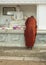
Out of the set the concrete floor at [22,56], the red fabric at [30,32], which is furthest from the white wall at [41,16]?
the concrete floor at [22,56]

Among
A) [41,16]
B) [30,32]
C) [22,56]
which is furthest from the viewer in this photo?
[41,16]

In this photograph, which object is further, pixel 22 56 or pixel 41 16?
pixel 41 16

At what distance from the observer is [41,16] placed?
6.11 meters

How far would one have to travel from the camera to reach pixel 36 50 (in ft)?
18.1

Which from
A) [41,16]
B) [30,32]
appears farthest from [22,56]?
[41,16]

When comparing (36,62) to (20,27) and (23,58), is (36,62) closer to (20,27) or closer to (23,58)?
(23,58)

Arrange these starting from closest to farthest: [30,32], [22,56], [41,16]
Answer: [22,56]
[30,32]
[41,16]

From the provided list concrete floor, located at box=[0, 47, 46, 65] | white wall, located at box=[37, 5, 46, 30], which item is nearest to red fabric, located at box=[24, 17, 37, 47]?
concrete floor, located at box=[0, 47, 46, 65]

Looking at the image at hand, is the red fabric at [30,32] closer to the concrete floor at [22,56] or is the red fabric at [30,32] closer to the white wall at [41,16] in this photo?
the concrete floor at [22,56]

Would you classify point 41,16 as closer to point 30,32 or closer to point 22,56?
point 30,32

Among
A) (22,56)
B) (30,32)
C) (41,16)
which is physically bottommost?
(22,56)

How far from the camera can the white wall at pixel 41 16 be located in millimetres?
6094

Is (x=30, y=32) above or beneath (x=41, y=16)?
beneath

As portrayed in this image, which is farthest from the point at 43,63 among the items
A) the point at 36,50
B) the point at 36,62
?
the point at 36,50
